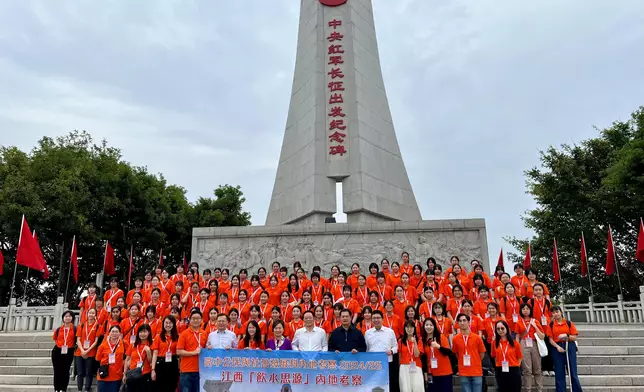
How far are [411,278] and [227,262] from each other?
6395 millimetres

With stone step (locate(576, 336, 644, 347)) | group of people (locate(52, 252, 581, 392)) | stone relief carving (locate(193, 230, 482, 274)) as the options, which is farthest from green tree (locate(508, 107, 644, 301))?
group of people (locate(52, 252, 581, 392))

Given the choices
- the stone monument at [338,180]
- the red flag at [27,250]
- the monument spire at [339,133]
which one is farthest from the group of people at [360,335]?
the monument spire at [339,133]

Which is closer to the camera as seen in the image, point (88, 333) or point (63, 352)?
point (88, 333)

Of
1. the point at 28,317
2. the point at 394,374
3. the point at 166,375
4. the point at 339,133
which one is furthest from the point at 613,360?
the point at 28,317

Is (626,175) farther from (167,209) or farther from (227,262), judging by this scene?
(167,209)

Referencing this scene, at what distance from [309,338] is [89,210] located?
52.1 feet

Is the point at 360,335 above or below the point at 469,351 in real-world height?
above

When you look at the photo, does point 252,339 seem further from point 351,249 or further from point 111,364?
point 351,249

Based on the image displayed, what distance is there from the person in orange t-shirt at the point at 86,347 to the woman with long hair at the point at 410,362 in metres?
3.77

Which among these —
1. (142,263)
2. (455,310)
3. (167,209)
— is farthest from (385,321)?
(142,263)

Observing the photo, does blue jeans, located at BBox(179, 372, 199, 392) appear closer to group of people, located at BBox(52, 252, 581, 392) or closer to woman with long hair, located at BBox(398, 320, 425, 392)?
group of people, located at BBox(52, 252, 581, 392)

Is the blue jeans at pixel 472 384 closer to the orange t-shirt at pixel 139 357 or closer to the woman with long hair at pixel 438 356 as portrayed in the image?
the woman with long hair at pixel 438 356

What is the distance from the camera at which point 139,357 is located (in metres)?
5.40

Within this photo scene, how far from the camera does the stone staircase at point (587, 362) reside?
6.46 metres
